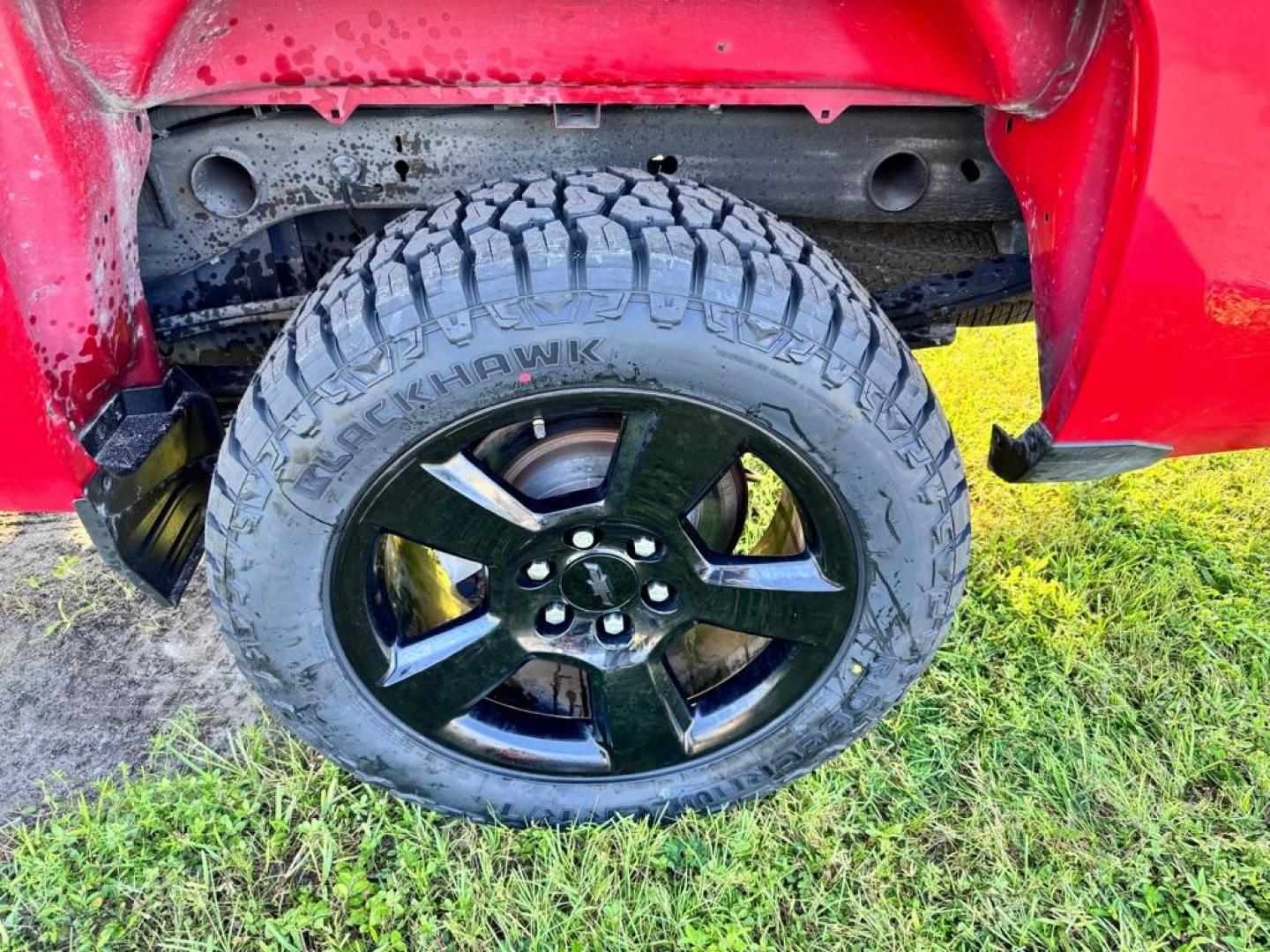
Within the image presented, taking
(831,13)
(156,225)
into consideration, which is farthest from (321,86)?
(831,13)

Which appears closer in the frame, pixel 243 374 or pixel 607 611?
pixel 607 611

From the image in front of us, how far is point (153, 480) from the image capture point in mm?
1721

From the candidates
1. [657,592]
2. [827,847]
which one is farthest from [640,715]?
[827,847]

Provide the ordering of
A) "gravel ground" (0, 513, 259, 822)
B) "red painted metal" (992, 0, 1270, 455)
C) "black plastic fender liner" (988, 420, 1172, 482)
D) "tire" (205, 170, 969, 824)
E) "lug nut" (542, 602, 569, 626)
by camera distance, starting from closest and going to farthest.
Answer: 1. "red painted metal" (992, 0, 1270, 455)
2. "tire" (205, 170, 969, 824)
3. "black plastic fender liner" (988, 420, 1172, 482)
4. "lug nut" (542, 602, 569, 626)
5. "gravel ground" (0, 513, 259, 822)

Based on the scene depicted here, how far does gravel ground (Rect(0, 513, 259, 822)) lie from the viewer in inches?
87.0

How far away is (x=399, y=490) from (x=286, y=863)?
3.10 feet

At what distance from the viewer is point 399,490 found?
1572 millimetres

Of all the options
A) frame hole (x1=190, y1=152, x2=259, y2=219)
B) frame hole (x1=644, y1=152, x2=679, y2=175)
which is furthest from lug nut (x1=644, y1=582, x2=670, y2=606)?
frame hole (x1=190, y1=152, x2=259, y2=219)

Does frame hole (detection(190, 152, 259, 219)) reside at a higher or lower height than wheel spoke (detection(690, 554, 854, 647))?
higher

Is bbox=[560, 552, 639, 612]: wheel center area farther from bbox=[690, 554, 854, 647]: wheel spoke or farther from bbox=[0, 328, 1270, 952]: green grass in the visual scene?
bbox=[0, 328, 1270, 952]: green grass

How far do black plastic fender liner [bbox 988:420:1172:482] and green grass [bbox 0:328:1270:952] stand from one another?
0.77m

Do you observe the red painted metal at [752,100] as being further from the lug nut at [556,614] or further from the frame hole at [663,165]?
the lug nut at [556,614]

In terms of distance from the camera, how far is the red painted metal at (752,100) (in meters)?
1.34

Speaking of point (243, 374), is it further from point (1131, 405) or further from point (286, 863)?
point (1131, 405)
